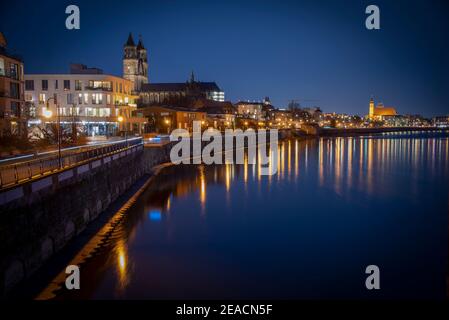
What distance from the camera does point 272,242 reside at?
21.1m

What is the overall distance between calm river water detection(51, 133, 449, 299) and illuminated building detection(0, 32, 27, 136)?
14.1m

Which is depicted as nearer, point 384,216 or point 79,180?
point 79,180

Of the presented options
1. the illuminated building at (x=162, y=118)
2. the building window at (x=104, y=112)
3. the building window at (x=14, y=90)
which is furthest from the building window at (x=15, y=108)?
the illuminated building at (x=162, y=118)

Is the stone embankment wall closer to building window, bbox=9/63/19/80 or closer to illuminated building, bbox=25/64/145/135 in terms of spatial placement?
building window, bbox=9/63/19/80

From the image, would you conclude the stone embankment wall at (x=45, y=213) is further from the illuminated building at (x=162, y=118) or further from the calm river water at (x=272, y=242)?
the illuminated building at (x=162, y=118)

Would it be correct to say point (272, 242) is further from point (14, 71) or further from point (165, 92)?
point (165, 92)

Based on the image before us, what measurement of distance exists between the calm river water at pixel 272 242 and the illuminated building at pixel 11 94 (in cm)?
1406

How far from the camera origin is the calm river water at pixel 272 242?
1519cm

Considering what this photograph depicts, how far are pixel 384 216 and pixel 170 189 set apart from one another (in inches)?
635

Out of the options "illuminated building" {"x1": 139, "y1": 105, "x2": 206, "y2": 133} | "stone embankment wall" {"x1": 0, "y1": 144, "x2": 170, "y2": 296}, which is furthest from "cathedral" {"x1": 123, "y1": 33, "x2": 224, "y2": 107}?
"stone embankment wall" {"x1": 0, "y1": 144, "x2": 170, "y2": 296}

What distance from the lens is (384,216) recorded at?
2745cm

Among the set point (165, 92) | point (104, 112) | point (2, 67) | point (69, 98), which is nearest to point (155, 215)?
point (2, 67)
